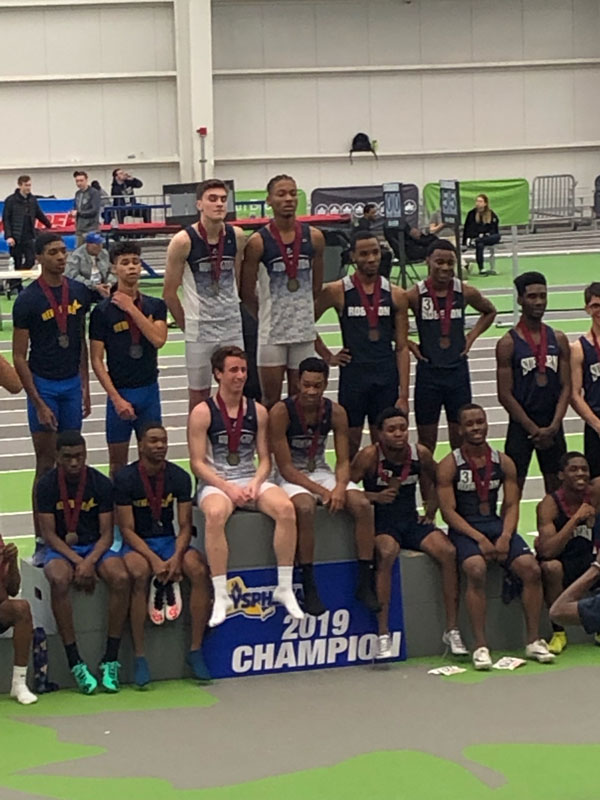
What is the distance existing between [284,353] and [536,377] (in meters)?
1.39

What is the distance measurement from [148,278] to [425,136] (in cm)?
993

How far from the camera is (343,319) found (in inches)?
318

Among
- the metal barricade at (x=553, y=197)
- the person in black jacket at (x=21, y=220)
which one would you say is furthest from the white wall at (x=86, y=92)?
the metal barricade at (x=553, y=197)

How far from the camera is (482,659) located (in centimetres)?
730

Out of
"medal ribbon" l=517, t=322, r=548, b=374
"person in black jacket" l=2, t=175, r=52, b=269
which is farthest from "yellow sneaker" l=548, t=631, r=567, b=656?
"person in black jacket" l=2, t=175, r=52, b=269

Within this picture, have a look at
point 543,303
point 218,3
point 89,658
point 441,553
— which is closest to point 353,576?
point 441,553

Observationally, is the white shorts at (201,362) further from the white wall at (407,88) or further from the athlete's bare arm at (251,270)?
the white wall at (407,88)

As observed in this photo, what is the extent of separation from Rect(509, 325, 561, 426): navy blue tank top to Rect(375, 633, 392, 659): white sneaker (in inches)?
59.8

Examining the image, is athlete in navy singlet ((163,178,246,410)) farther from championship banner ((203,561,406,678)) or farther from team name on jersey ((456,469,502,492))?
team name on jersey ((456,469,502,492))

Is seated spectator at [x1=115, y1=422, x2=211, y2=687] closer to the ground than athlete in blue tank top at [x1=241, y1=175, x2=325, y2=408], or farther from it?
closer to the ground

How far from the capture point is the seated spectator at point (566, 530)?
7.48 m

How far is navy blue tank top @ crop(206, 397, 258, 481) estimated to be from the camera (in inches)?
293

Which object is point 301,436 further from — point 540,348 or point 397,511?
point 540,348

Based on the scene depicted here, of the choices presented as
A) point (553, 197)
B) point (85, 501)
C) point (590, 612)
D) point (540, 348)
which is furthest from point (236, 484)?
point (553, 197)
